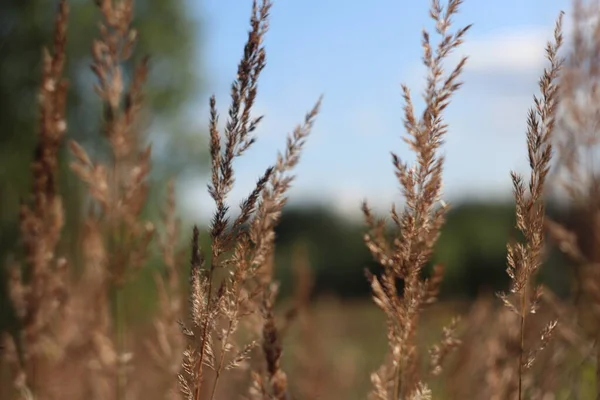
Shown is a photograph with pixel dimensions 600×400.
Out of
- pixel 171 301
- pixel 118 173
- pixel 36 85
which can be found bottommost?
pixel 171 301

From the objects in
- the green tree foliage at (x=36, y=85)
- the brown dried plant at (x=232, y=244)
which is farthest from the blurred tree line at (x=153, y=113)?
the brown dried plant at (x=232, y=244)

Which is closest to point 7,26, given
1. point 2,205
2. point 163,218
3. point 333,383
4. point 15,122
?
point 15,122

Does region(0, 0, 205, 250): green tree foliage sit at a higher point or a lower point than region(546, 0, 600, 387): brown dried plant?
higher

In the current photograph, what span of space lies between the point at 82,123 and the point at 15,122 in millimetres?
1317

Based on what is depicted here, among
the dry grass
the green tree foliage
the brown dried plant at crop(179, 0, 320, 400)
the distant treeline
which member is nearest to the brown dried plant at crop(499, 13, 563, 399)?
the dry grass

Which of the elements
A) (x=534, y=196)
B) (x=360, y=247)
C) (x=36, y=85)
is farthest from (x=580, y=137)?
(x=360, y=247)

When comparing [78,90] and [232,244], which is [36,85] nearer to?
[78,90]

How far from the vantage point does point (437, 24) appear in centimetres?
125

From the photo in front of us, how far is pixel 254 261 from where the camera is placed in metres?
1.18

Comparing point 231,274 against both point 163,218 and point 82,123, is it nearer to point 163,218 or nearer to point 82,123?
point 163,218

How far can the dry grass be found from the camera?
3.81ft

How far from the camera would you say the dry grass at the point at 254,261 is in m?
1.16

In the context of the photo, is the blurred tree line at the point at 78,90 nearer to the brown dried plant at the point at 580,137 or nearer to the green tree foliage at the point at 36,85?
the green tree foliage at the point at 36,85

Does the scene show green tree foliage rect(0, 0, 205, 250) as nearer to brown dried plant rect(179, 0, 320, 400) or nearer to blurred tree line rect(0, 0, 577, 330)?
blurred tree line rect(0, 0, 577, 330)
